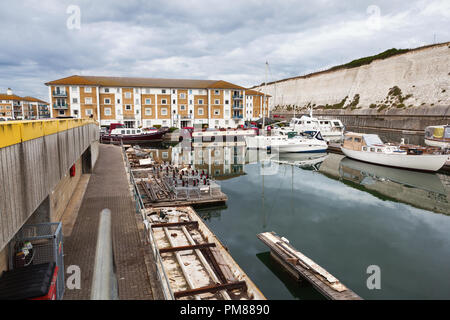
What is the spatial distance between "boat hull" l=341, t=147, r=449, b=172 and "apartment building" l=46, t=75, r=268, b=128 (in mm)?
37308

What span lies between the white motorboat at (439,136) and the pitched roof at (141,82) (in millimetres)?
37275

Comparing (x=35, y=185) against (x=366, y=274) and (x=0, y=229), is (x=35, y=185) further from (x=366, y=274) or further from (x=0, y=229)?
(x=366, y=274)

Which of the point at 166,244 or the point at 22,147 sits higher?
the point at 22,147

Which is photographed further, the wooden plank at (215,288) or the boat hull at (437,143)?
the boat hull at (437,143)

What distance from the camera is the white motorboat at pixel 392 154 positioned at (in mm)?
28203

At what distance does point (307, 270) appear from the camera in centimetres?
948

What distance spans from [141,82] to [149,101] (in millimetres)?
5719

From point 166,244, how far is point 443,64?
80121 mm

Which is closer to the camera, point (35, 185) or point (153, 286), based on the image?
point (35, 185)

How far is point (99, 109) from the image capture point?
58.4 m

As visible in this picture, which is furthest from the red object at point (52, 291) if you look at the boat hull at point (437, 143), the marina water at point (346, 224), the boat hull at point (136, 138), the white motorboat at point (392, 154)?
the boat hull at point (136, 138)

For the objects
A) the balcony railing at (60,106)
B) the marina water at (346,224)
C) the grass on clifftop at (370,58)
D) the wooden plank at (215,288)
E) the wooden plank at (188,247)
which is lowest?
the marina water at (346,224)

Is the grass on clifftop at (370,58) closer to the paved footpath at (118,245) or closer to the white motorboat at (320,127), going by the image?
the white motorboat at (320,127)
